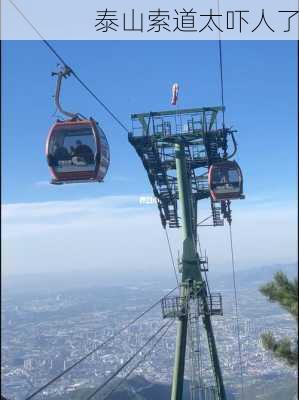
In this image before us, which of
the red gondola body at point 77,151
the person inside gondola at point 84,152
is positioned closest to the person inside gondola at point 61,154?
the red gondola body at point 77,151

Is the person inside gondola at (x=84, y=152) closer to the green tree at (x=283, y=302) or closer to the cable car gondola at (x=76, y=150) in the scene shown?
the cable car gondola at (x=76, y=150)

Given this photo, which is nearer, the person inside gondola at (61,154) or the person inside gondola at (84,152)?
the person inside gondola at (84,152)

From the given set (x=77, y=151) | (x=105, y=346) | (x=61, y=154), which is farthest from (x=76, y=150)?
(x=105, y=346)

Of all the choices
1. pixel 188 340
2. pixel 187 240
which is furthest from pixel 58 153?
pixel 188 340

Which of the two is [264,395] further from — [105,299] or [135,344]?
[105,299]

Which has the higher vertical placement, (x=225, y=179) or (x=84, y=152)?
(x=84, y=152)

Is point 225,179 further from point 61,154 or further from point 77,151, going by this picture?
point 61,154
